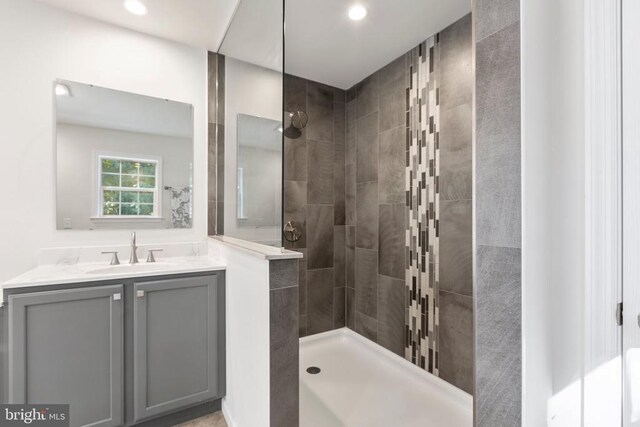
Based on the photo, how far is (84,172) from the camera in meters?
1.99

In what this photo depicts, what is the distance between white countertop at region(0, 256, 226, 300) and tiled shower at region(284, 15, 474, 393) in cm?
104

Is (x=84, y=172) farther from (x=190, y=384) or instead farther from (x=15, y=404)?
(x=190, y=384)

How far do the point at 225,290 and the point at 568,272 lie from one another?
5.83 feet

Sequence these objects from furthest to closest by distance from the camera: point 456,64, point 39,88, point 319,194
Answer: point 319,194 < point 456,64 < point 39,88

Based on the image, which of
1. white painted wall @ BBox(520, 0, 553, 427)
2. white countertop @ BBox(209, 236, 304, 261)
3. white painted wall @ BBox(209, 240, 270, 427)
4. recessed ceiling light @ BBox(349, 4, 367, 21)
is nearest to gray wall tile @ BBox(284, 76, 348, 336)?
→ recessed ceiling light @ BBox(349, 4, 367, 21)

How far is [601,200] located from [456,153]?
149 centimetres

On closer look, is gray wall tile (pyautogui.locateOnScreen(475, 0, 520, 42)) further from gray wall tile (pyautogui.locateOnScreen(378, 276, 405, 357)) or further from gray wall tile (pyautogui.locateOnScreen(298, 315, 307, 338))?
gray wall tile (pyautogui.locateOnScreen(298, 315, 307, 338))

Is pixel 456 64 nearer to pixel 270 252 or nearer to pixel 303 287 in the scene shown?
pixel 270 252

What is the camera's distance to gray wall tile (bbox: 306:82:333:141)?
2852mm

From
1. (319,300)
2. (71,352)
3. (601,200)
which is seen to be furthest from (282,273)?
(319,300)

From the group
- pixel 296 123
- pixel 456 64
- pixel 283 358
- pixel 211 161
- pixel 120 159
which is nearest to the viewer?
pixel 283 358

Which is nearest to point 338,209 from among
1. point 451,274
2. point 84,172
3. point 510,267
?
point 451,274

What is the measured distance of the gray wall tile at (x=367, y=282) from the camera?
8.90ft

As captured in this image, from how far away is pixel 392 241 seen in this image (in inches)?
99.6
